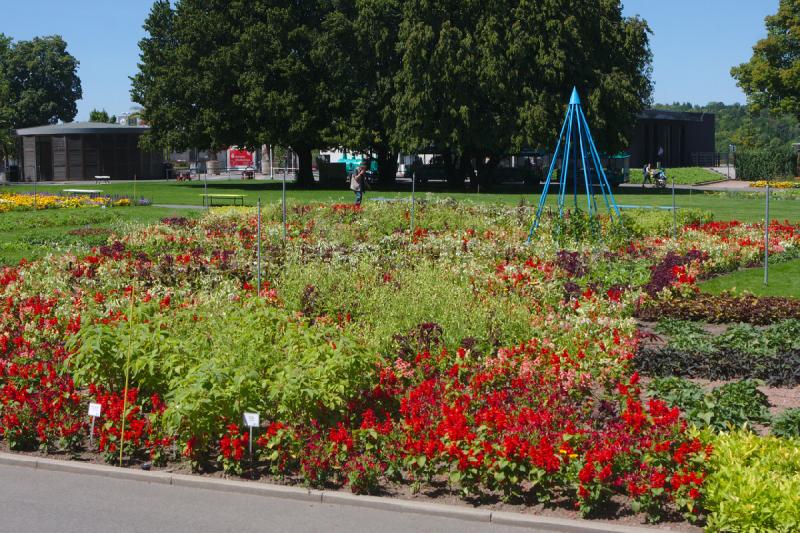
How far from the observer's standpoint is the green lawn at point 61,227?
20.1 metres

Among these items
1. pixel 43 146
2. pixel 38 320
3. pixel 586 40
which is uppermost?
pixel 586 40

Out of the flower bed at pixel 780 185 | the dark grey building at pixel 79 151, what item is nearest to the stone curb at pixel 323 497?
the flower bed at pixel 780 185

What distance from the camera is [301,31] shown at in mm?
47281

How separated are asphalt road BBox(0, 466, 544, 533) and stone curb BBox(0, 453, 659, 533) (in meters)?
0.06

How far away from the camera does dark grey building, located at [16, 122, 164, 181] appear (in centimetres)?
6028

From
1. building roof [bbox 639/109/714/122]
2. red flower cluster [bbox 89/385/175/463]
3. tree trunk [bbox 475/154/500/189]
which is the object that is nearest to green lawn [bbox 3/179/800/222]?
tree trunk [bbox 475/154/500/189]

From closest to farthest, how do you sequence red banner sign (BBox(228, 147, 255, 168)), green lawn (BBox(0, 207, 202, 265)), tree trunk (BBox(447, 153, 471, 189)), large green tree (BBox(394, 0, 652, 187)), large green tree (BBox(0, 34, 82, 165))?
green lawn (BBox(0, 207, 202, 265)), large green tree (BBox(394, 0, 652, 187)), tree trunk (BBox(447, 153, 471, 189)), red banner sign (BBox(228, 147, 255, 168)), large green tree (BBox(0, 34, 82, 165))

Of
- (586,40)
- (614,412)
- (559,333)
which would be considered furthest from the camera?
(586,40)

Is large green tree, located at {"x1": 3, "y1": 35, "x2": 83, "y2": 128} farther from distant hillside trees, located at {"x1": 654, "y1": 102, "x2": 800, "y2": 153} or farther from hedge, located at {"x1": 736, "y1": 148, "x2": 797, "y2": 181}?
hedge, located at {"x1": 736, "y1": 148, "x2": 797, "y2": 181}

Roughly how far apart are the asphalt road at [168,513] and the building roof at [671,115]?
221ft

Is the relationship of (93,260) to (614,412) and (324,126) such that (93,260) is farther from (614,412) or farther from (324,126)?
(324,126)

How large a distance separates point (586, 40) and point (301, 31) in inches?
520

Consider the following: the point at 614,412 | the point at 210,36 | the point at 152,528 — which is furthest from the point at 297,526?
the point at 210,36

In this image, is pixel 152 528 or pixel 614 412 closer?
pixel 152 528
